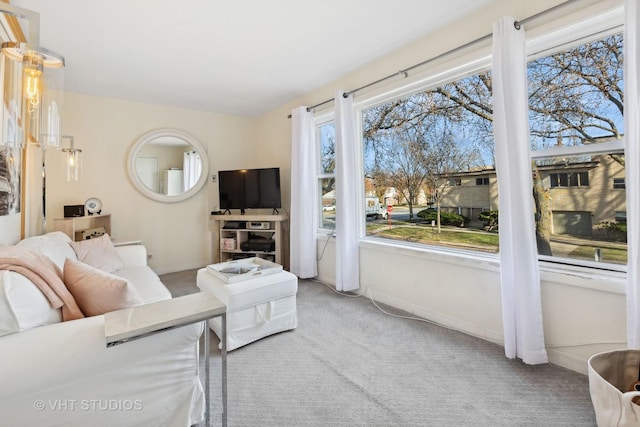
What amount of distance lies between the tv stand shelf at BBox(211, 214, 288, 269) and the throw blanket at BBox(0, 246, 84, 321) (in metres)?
2.61

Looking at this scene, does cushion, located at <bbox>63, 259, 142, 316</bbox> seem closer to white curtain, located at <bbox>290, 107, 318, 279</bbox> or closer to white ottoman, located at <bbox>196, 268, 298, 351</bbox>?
white ottoman, located at <bbox>196, 268, 298, 351</bbox>

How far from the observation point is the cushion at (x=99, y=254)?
2451 mm

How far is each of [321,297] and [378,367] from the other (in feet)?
4.25

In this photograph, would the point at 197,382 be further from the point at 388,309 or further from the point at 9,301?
the point at 388,309

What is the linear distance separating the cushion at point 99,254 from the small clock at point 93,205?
3.33 ft

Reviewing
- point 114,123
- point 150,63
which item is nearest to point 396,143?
point 150,63

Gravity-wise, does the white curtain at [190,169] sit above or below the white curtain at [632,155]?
above

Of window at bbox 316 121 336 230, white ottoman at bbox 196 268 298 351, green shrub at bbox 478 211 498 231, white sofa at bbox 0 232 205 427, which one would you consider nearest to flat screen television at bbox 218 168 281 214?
window at bbox 316 121 336 230

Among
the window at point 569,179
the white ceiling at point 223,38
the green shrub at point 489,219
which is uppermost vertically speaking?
the white ceiling at point 223,38

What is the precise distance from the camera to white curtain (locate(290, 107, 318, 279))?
356cm

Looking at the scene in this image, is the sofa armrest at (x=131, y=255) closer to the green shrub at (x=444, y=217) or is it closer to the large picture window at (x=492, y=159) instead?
the large picture window at (x=492, y=159)

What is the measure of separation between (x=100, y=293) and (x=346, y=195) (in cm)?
222

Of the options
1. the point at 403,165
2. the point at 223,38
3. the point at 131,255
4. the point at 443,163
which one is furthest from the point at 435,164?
the point at 131,255

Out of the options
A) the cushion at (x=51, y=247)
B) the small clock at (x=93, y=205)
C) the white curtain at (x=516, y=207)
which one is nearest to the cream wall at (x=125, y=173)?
the small clock at (x=93, y=205)
